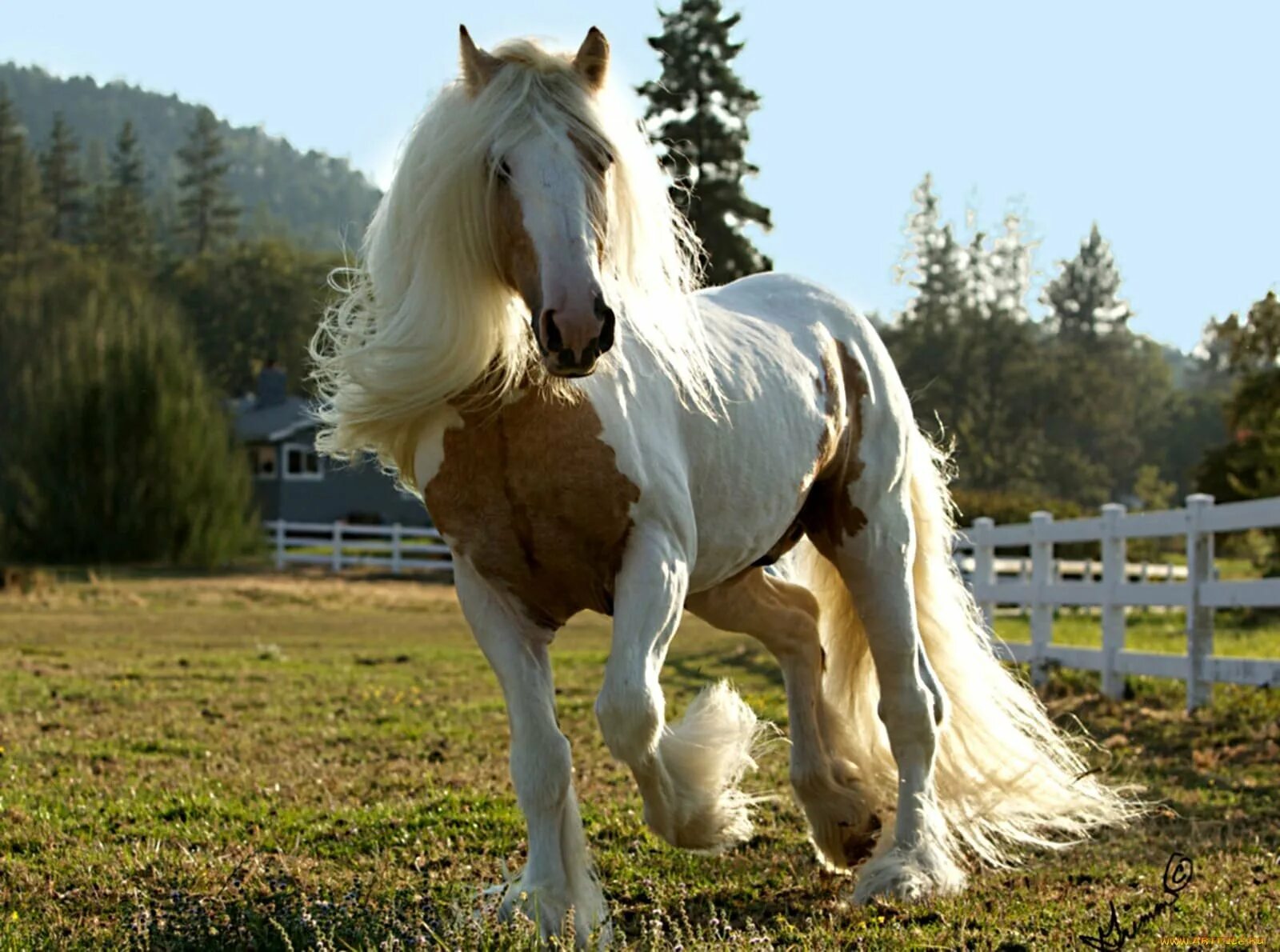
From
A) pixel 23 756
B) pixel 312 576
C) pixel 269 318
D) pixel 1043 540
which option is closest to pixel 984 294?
pixel 312 576

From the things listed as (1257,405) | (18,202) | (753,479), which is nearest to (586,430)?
(753,479)

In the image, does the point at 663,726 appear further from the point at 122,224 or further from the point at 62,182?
the point at 62,182

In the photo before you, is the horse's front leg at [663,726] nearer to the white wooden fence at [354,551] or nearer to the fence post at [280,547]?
the white wooden fence at [354,551]

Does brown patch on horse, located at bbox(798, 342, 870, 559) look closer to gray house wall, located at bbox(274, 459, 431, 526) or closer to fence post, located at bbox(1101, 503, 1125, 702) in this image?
fence post, located at bbox(1101, 503, 1125, 702)

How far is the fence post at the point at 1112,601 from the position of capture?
34.9 feet

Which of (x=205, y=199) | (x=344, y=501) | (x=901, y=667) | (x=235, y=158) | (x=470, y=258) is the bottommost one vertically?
(x=901, y=667)

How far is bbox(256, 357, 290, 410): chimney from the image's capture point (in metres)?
57.8

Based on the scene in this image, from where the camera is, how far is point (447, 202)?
12.5ft

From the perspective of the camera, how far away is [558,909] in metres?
3.91

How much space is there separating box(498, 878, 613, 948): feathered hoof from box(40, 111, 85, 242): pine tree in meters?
84.8

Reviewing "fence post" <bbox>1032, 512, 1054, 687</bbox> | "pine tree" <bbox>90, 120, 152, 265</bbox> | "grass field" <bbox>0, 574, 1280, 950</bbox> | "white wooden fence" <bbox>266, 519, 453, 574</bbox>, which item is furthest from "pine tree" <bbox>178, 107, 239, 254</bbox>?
"fence post" <bbox>1032, 512, 1054, 687</bbox>

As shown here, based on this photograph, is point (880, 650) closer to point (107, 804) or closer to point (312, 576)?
point (107, 804)

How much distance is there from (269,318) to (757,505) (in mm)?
69103

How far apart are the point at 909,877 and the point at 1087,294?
71.2 metres
